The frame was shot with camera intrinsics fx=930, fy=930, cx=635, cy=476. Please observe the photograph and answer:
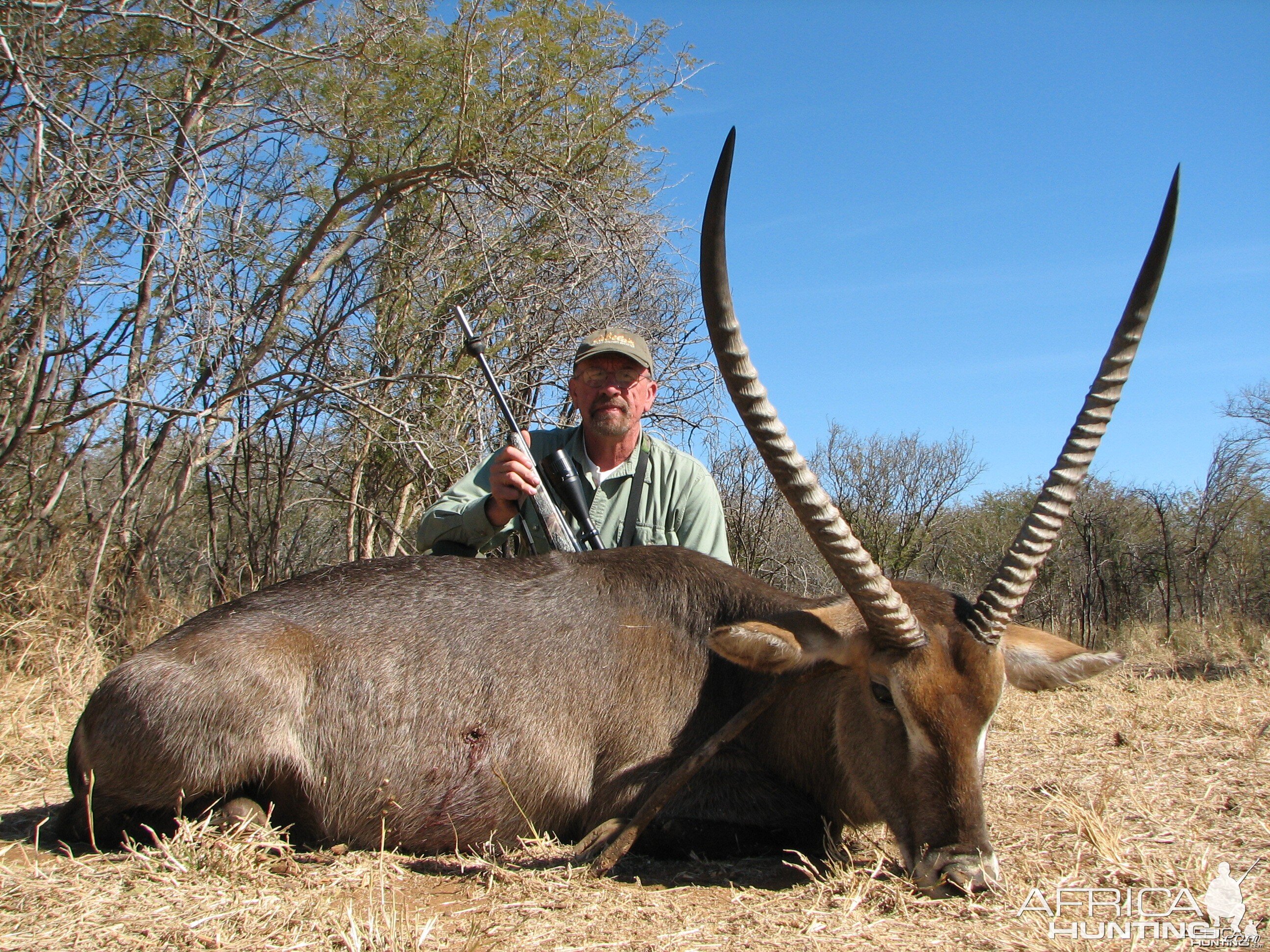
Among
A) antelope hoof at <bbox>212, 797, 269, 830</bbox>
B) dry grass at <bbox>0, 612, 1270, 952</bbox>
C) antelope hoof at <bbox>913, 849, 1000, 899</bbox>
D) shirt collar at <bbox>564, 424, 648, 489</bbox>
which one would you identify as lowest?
dry grass at <bbox>0, 612, 1270, 952</bbox>

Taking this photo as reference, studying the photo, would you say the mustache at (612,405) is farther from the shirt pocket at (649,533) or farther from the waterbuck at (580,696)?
the waterbuck at (580,696)

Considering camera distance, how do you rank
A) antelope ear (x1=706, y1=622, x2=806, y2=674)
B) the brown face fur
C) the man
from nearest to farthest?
the brown face fur
antelope ear (x1=706, y1=622, x2=806, y2=674)
the man

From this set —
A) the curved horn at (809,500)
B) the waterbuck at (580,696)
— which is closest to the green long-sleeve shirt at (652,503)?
the waterbuck at (580,696)

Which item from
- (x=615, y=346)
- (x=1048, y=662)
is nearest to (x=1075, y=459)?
(x=1048, y=662)

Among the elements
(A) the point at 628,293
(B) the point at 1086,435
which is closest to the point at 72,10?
(B) the point at 1086,435

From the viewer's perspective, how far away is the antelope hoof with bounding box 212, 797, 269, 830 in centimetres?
349

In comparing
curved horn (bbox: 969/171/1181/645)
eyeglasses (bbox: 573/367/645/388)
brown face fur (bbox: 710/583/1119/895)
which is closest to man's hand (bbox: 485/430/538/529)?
eyeglasses (bbox: 573/367/645/388)

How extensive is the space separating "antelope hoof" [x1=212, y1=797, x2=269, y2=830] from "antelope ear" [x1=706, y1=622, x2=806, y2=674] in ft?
6.00

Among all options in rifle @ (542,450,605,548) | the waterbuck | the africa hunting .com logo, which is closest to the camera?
the africa hunting .com logo

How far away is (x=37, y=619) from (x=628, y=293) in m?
7.74

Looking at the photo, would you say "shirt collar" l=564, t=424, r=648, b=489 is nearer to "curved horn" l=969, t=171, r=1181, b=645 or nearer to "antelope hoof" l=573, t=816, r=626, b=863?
"antelope hoof" l=573, t=816, r=626, b=863

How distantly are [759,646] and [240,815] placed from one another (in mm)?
2076

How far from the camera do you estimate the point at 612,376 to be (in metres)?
6.04

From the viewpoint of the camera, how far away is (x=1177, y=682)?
872cm
